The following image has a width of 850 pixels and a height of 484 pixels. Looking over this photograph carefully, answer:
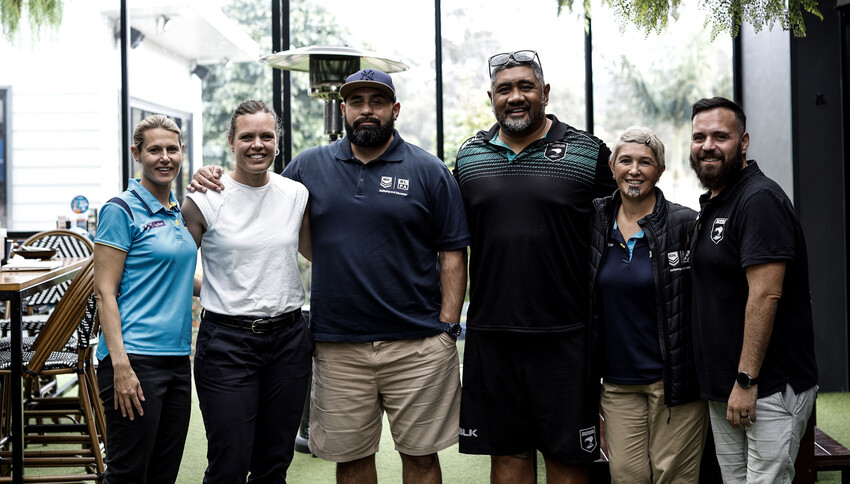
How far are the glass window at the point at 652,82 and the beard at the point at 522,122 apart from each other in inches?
143

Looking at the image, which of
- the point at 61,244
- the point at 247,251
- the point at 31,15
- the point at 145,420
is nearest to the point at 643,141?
the point at 247,251

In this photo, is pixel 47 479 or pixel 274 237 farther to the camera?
pixel 47 479

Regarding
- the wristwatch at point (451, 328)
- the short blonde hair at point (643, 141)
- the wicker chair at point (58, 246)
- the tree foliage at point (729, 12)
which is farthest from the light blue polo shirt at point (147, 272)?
the wicker chair at point (58, 246)

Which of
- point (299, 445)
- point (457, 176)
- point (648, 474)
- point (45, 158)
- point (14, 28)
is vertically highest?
point (14, 28)

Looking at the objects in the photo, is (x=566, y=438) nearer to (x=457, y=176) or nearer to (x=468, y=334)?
(x=468, y=334)

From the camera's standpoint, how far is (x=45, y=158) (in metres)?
6.61

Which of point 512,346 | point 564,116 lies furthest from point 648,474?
point 564,116

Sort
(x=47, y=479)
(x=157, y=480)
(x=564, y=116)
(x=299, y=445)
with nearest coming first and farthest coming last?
(x=157, y=480) < (x=47, y=479) < (x=299, y=445) < (x=564, y=116)

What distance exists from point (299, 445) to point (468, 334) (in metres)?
1.86

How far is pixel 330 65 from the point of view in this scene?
4254 mm

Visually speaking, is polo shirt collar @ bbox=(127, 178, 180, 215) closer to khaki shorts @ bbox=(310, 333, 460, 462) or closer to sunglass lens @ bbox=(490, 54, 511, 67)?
khaki shorts @ bbox=(310, 333, 460, 462)

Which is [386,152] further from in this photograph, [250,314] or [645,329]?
[645,329]

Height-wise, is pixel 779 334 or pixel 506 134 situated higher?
pixel 506 134

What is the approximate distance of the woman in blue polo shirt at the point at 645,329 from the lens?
2637 millimetres
